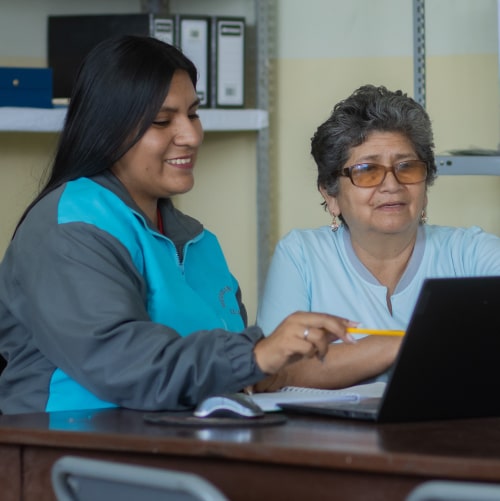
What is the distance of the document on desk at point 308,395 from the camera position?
1.45 m

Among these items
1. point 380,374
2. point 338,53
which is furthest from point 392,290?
point 338,53

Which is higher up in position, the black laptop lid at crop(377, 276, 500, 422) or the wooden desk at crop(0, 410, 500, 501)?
the black laptop lid at crop(377, 276, 500, 422)

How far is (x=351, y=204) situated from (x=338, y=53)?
1.60m

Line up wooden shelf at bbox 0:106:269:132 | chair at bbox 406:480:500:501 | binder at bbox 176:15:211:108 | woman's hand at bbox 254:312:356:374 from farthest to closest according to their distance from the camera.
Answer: binder at bbox 176:15:211:108 → wooden shelf at bbox 0:106:269:132 → woman's hand at bbox 254:312:356:374 → chair at bbox 406:480:500:501

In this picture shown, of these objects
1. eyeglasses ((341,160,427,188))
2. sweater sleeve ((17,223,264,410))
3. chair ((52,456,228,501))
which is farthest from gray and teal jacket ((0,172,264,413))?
eyeglasses ((341,160,427,188))

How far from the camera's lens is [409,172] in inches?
85.2

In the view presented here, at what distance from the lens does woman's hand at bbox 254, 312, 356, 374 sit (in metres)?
1.38

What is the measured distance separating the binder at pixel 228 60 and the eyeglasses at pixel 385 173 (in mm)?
1405

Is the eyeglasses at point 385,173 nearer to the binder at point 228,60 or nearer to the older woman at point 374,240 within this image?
the older woman at point 374,240

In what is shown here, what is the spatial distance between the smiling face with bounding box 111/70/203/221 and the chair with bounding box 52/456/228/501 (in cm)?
81

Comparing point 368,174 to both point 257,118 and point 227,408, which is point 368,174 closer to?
point 227,408

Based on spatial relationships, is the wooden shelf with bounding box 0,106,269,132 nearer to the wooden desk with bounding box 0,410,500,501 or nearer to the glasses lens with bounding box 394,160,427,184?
the glasses lens with bounding box 394,160,427,184

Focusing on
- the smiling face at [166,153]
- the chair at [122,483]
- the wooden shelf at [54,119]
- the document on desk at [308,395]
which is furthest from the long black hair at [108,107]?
the wooden shelf at [54,119]

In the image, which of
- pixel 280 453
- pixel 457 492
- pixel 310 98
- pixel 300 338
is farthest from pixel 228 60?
pixel 457 492
